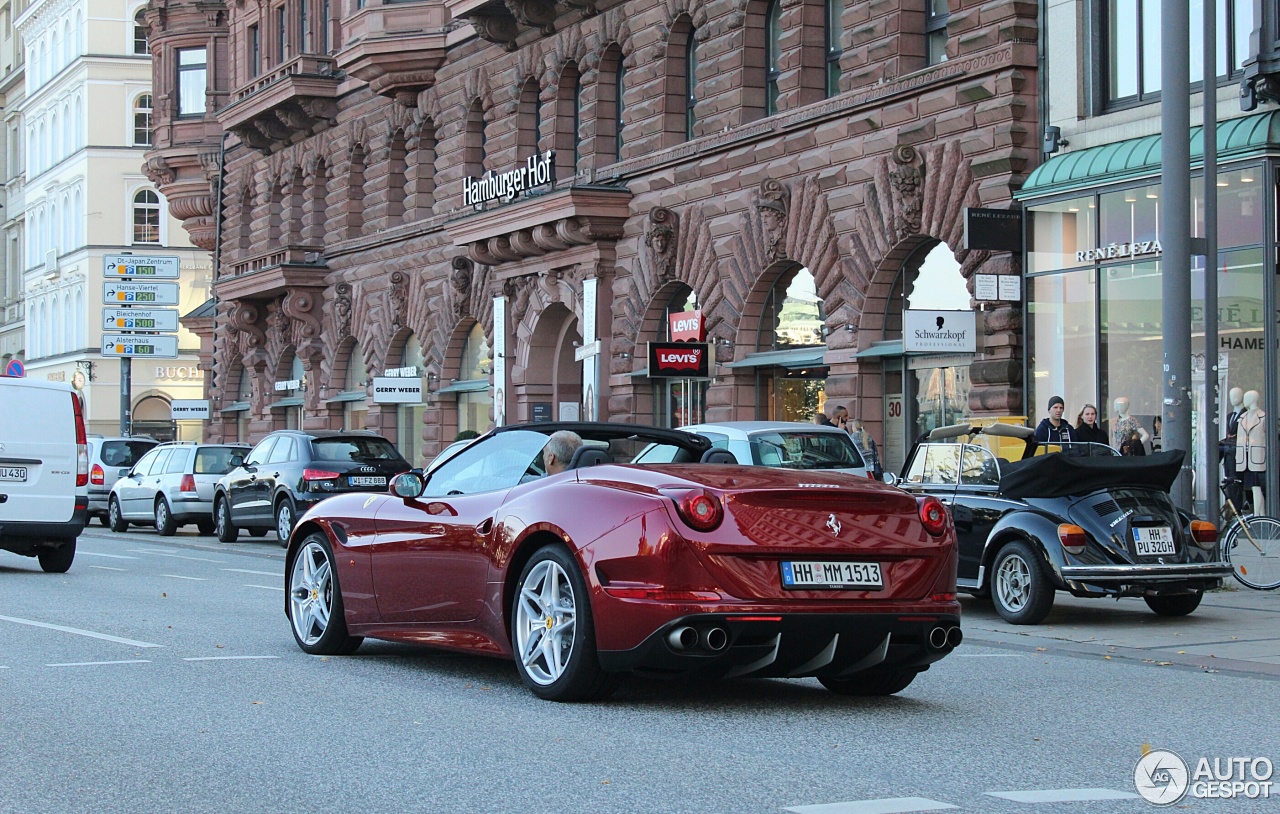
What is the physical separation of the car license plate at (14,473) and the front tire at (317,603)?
8.90 meters

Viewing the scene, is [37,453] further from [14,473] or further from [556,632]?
[556,632]

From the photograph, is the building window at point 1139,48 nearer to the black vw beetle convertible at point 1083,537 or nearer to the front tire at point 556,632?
the black vw beetle convertible at point 1083,537

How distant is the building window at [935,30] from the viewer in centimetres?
2581

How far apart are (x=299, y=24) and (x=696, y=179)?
73.4 ft

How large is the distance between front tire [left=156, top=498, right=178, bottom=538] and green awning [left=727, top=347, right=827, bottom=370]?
31.9ft

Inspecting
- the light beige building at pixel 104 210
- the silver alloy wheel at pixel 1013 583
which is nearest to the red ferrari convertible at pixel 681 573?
the silver alloy wheel at pixel 1013 583

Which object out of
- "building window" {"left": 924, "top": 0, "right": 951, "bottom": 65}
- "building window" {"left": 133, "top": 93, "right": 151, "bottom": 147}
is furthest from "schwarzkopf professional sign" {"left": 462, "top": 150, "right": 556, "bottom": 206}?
"building window" {"left": 133, "top": 93, "right": 151, "bottom": 147}

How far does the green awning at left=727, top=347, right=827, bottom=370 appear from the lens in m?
28.4

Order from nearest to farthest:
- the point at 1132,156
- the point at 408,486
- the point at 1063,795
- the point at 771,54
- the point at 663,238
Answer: the point at 1063,795
the point at 408,486
the point at 1132,156
the point at 771,54
the point at 663,238

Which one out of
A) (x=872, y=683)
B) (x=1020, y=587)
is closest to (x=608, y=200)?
(x=1020, y=587)

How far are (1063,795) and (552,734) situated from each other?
7.36 feet

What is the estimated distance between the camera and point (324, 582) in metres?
10.6

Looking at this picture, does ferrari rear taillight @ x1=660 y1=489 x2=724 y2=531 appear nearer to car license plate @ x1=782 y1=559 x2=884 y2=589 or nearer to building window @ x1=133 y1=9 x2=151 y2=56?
car license plate @ x1=782 y1=559 x2=884 y2=589

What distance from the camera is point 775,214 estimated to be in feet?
93.1
